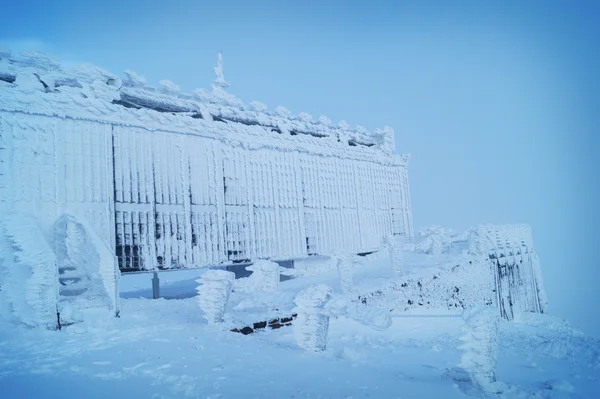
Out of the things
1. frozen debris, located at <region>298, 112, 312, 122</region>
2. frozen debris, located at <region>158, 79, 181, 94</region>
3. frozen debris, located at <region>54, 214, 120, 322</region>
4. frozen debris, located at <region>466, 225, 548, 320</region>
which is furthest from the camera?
frozen debris, located at <region>298, 112, 312, 122</region>

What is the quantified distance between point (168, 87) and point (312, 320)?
1087 centimetres

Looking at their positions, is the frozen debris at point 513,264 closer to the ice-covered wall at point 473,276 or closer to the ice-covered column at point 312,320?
the ice-covered wall at point 473,276

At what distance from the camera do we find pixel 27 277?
28.8 feet

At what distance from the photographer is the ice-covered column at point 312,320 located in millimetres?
7371

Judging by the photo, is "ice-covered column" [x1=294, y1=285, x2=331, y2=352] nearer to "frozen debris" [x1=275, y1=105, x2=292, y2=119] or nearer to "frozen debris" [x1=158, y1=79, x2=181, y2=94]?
"frozen debris" [x1=158, y1=79, x2=181, y2=94]

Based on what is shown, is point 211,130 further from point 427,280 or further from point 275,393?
point 275,393

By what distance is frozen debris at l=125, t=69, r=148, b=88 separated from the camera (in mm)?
13726

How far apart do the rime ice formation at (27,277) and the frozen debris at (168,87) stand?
6799 millimetres

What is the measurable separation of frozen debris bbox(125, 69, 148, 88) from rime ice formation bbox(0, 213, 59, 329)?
6.11 m

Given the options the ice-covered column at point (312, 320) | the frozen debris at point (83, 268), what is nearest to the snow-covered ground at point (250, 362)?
the ice-covered column at point (312, 320)

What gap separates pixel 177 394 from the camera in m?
4.88

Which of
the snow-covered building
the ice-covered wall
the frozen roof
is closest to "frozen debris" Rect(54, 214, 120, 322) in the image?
the snow-covered building

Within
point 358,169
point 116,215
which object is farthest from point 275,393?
point 358,169

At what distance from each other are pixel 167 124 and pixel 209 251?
16.0 feet
